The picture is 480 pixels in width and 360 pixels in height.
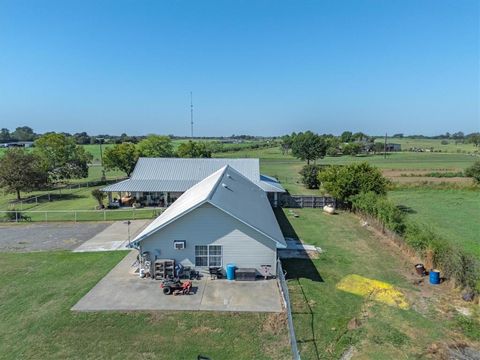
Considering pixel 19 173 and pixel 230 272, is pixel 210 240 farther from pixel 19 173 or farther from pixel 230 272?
pixel 19 173

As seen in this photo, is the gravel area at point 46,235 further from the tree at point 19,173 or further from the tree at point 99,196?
the tree at point 19,173

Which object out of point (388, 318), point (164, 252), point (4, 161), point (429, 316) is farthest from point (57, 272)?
point (4, 161)

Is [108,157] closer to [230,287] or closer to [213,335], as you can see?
[230,287]

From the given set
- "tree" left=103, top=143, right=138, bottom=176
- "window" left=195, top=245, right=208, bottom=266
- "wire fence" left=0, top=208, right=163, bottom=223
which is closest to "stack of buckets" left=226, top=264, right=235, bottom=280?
"window" left=195, top=245, right=208, bottom=266

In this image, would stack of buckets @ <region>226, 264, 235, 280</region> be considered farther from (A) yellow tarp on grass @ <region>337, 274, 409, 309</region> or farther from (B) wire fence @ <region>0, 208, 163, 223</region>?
(B) wire fence @ <region>0, 208, 163, 223</region>

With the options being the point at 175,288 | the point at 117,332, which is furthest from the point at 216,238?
the point at 117,332

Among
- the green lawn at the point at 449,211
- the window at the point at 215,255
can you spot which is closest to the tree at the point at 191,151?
the green lawn at the point at 449,211
